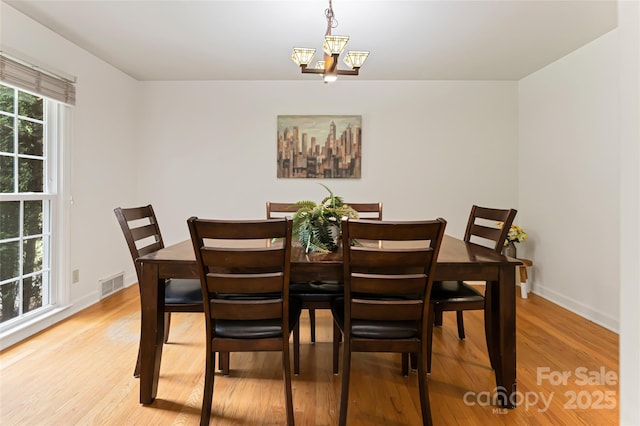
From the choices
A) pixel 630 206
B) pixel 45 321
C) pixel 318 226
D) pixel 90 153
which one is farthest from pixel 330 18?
pixel 45 321

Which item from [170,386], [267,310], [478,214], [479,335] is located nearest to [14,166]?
[170,386]

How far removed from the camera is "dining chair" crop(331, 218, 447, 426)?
1.40 meters

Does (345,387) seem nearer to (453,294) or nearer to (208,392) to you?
(208,392)

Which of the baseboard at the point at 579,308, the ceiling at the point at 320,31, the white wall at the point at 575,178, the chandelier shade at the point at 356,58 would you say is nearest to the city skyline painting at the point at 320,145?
the ceiling at the point at 320,31

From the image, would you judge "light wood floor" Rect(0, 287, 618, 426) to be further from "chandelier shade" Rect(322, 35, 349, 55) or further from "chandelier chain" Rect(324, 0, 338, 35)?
"chandelier chain" Rect(324, 0, 338, 35)

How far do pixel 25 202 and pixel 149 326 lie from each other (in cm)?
179

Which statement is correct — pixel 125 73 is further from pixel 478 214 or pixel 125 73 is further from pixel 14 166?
pixel 478 214

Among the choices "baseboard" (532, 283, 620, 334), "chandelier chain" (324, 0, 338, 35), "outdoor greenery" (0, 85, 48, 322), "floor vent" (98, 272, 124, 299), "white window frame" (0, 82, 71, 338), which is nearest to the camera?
"chandelier chain" (324, 0, 338, 35)

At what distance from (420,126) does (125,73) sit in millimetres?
3286

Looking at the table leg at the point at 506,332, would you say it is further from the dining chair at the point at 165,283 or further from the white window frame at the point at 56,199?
the white window frame at the point at 56,199

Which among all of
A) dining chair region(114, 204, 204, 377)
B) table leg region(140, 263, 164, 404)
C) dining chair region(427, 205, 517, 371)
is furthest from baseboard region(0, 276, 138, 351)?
dining chair region(427, 205, 517, 371)

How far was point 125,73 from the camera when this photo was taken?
374cm

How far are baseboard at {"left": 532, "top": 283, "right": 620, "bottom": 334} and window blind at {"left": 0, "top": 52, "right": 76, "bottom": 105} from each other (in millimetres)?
4487

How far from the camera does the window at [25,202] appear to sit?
2439 mm
